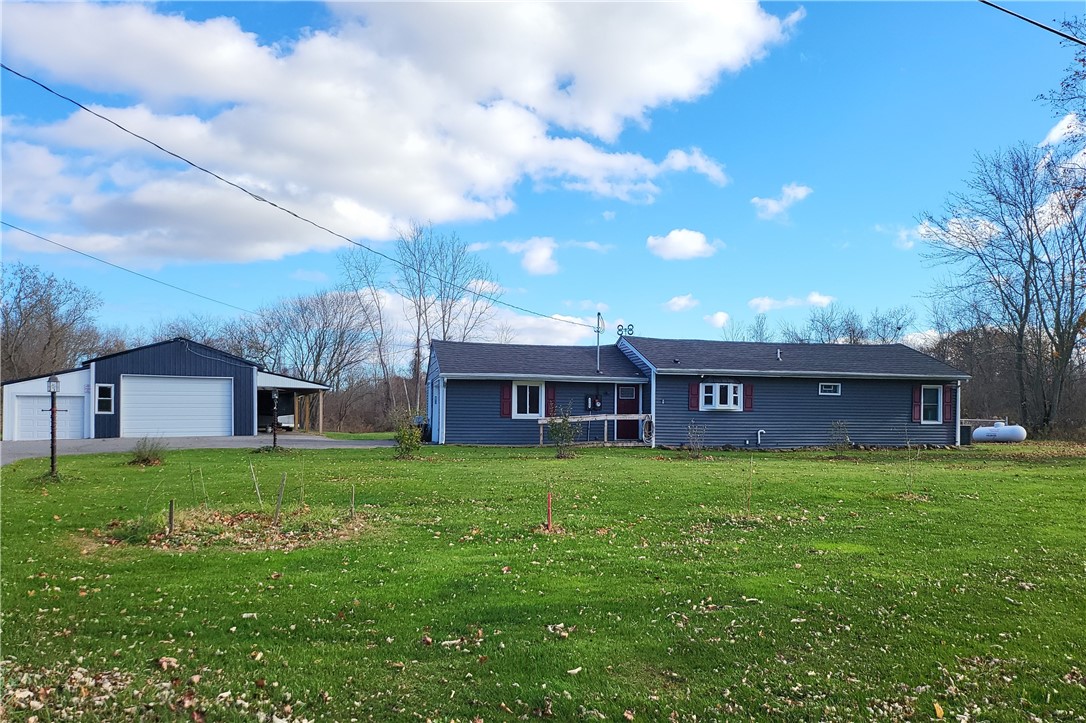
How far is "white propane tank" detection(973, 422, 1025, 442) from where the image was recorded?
27.5 meters

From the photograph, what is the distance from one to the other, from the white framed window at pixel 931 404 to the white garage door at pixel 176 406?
28.2 metres

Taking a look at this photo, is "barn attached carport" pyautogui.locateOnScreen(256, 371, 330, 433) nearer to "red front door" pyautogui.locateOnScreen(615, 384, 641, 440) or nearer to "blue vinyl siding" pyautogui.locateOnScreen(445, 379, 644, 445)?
"blue vinyl siding" pyautogui.locateOnScreen(445, 379, 644, 445)

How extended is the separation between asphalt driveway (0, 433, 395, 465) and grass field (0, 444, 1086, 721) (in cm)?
959

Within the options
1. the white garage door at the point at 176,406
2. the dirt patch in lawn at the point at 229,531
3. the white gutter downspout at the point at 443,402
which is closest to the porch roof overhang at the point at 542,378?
the white gutter downspout at the point at 443,402

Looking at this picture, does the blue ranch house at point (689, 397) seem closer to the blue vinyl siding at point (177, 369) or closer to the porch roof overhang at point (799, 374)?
the porch roof overhang at point (799, 374)

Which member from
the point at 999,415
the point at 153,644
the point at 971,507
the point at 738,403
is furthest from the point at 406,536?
the point at 999,415

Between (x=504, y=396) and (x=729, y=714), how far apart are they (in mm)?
20506

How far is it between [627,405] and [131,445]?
17289 millimetres

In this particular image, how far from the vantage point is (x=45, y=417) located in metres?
25.3

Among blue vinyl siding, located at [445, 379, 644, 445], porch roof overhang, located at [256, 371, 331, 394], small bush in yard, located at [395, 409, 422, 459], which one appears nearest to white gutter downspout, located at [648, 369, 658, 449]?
blue vinyl siding, located at [445, 379, 644, 445]

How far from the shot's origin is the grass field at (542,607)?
400 cm

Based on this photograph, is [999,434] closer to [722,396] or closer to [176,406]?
[722,396]

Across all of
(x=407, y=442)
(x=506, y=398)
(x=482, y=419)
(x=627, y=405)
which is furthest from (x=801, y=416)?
(x=407, y=442)

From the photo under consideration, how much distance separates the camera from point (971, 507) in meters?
10.5
